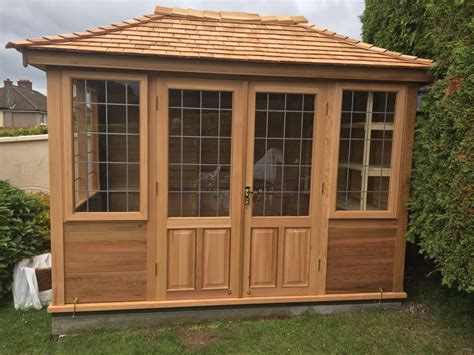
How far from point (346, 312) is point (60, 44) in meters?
3.46

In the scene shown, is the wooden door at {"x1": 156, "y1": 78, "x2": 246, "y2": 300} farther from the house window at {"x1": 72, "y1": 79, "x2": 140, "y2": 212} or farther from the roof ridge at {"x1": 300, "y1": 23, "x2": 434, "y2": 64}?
the roof ridge at {"x1": 300, "y1": 23, "x2": 434, "y2": 64}

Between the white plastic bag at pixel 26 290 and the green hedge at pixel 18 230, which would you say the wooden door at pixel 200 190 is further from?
the green hedge at pixel 18 230

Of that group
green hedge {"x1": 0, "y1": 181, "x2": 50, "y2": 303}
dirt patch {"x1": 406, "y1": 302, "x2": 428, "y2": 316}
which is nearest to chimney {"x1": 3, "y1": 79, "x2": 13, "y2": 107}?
green hedge {"x1": 0, "y1": 181, "x2": 50, "y2": 303}

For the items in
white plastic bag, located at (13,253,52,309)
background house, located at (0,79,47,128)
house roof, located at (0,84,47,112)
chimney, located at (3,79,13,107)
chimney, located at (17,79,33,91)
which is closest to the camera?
white plastic bag, located at (13,253,52,309)

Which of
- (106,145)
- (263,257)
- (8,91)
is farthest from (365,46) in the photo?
(8,91)

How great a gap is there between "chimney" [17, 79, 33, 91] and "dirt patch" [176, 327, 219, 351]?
36.4 meters

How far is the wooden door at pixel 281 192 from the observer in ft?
11.0

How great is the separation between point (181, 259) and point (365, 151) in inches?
77.9

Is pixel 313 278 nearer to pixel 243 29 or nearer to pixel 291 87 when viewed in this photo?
pixel 291 87

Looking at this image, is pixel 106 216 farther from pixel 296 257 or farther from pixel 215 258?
pixel 296 257

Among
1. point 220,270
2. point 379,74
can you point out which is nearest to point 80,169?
point 220,270

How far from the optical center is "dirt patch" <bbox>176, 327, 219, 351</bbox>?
312cm

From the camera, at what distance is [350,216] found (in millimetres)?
3498

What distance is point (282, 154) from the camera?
3.40 metres
